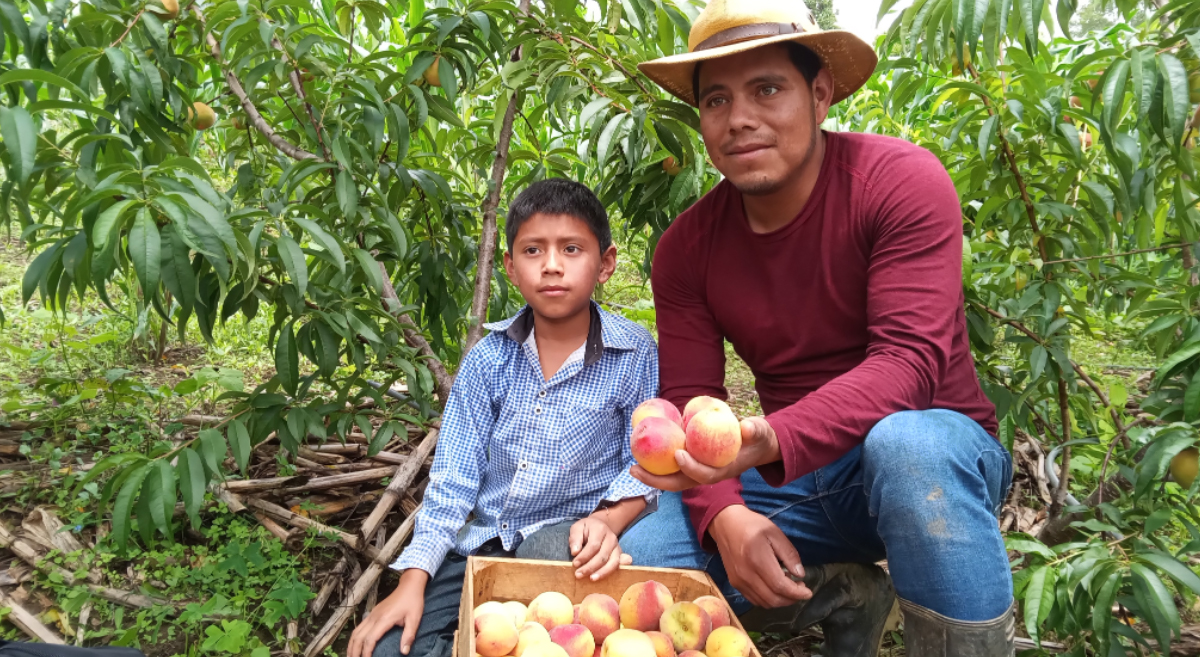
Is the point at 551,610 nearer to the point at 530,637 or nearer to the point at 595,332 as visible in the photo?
the point at 530,637

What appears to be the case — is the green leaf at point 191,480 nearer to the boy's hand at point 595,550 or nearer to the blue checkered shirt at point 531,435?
the blue checkered shirt at point 531,435

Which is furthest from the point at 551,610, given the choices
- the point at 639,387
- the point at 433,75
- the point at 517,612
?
the point at 433,75

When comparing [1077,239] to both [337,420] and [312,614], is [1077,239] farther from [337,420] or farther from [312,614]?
[312,614]

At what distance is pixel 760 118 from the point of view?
1.66 m

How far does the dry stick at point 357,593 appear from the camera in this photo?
6.47 feet

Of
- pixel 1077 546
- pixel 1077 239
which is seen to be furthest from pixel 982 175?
pixel 1077 546

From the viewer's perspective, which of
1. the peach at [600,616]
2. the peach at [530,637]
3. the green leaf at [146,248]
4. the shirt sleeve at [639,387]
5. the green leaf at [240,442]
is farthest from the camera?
the shirt sleeve at [639,387]

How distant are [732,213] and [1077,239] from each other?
1.10 m

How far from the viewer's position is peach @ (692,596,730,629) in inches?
58.1

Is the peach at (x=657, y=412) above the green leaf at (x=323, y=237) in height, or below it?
below

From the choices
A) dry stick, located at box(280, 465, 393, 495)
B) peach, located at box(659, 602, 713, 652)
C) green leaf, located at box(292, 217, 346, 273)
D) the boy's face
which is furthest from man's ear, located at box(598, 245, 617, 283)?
dry stick, located at box(280, 465, 393, 495)

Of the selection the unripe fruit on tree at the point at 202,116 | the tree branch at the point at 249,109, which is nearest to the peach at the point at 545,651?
the tree branch at the point at 249,109

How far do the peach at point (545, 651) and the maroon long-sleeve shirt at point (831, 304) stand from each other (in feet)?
1.47

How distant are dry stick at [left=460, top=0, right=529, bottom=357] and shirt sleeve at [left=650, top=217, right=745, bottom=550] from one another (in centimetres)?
61
